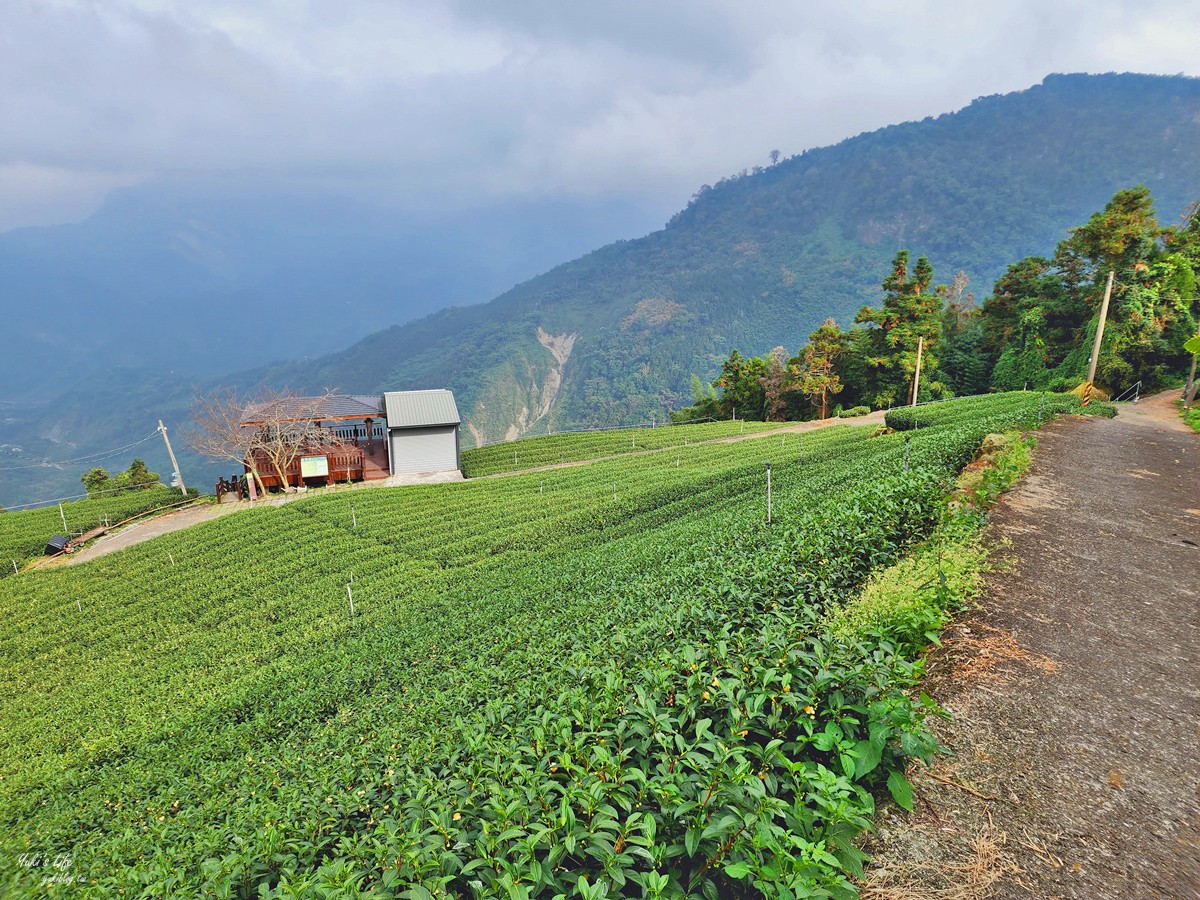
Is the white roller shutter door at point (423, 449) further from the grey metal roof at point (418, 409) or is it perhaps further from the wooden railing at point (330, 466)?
the wooden railing at point (330, 466)

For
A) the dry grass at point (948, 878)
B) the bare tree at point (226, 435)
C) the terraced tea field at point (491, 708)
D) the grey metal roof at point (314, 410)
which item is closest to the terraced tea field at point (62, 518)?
the bare tree at point (226, 435)

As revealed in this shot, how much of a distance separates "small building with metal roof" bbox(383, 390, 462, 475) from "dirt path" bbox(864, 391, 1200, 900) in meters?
29.5

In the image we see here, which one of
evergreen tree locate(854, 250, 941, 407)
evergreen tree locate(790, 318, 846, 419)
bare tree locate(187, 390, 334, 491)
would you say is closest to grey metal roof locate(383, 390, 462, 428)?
bare tree locate(187, 390, 334, 491)

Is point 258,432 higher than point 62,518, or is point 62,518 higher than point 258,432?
point 258,432

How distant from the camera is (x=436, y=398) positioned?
110 feet

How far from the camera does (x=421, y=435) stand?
105 ft

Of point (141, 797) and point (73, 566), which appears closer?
point (141, 797)

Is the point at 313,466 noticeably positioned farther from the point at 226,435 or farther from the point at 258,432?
the point at 226,435

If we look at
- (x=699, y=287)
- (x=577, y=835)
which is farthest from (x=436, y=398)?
(x=699, y=287)

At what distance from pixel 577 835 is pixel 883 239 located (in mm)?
237092

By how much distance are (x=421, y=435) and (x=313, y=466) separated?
236 inches

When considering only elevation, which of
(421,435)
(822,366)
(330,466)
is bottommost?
(330,466)

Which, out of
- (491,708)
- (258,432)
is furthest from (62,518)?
(491,708)

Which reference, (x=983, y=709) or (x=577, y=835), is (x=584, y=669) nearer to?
(x=577, y=835)
